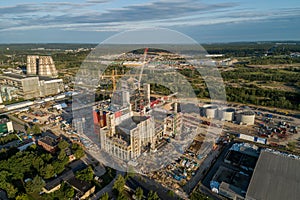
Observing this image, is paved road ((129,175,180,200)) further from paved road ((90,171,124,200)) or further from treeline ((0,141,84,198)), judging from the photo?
treeline ((0,141,84,198))

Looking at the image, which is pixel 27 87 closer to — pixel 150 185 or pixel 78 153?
pixel 78 153

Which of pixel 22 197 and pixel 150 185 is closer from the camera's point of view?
pixel 22 197

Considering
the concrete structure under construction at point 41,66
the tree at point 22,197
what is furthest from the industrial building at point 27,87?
the tree at point 22,197

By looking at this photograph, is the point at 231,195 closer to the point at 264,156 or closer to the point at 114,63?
the point at 264,156

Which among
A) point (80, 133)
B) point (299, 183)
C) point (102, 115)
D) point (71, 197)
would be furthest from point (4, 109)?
point (299, 183)

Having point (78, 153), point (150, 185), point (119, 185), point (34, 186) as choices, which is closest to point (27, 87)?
point (78, 153)
